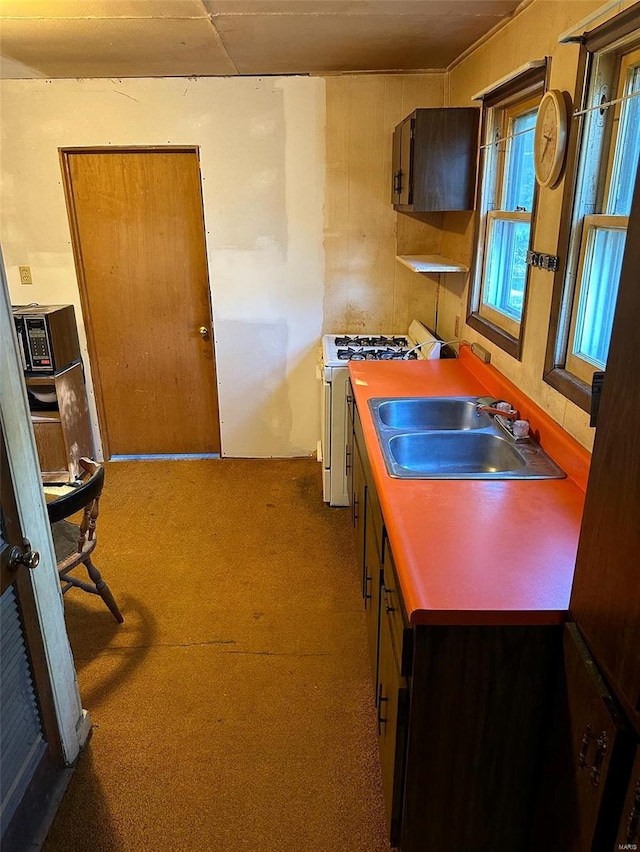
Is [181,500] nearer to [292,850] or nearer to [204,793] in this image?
[204,793]

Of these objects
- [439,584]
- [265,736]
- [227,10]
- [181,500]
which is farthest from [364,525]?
[227,10]

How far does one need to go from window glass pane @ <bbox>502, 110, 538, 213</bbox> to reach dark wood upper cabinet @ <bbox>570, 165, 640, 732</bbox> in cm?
158

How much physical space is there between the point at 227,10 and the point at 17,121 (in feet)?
6.16

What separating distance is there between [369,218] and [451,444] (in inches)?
77.3

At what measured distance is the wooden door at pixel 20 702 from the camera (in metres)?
1.44

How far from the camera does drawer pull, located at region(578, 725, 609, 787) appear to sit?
98cm

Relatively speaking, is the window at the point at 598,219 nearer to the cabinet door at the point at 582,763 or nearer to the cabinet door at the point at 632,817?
the cabinet door at the point at 582,763

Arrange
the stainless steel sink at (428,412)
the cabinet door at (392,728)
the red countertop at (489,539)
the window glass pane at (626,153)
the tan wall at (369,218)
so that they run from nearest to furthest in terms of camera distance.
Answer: the red countertop at (489,539) < the cabinet door at (392,728) < the window glass pane at (626,153) < the stainless steel sink at (428,412) < the tan wall at (369,218)

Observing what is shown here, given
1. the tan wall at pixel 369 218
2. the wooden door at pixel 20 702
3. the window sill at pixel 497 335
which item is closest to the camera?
the wooden door at pixel 20 702

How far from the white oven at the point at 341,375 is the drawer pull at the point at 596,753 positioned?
216 cm

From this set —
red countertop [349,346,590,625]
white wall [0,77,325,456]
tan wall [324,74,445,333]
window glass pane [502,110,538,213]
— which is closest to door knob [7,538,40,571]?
red countertop [349,346,590,625]

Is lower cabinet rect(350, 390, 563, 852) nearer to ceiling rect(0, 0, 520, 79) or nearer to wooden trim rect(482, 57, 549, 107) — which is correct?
wooden trim rect(482, 57, 549, 107)

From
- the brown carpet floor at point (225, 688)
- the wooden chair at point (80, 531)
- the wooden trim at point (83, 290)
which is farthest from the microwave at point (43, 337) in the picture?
the wooden chair at point (80, 531)

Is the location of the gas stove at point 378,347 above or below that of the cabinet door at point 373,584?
above
